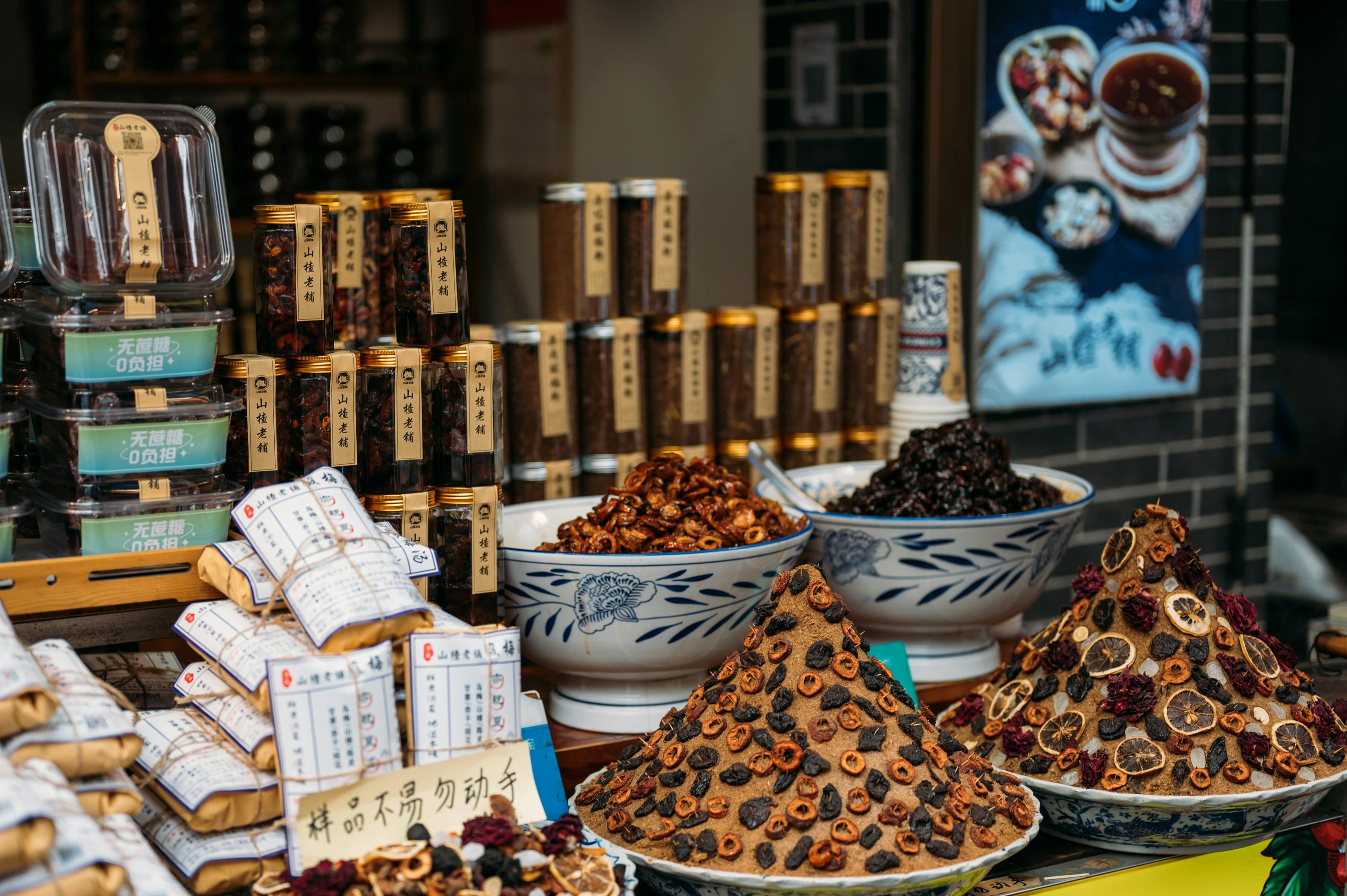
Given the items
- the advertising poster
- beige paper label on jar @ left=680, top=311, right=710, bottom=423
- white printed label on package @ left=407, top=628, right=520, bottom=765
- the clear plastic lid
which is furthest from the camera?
the advertising poster

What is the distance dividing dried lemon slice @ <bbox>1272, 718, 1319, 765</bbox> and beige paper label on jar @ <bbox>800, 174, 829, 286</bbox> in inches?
34.7

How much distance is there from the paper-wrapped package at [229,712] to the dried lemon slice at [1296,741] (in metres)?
0.86

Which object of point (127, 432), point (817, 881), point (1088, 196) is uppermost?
point (1088, 196)

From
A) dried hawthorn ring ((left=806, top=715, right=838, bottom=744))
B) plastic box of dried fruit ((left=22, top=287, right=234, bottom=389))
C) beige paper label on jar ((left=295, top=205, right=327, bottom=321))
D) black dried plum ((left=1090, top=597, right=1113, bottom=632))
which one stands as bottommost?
dried hawthorn ring ((left=806, top=715, right=838, bottom=744))

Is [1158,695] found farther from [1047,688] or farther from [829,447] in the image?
[829,447]

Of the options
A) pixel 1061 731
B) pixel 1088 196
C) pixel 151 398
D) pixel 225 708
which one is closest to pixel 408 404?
pixel 151 398

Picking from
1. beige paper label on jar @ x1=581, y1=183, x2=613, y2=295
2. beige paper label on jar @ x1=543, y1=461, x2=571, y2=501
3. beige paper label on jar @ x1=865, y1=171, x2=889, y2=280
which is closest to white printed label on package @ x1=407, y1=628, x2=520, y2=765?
beige paper label on jar @ x1=543, y1=461, x2=571, y2=501

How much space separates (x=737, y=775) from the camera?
1005mm

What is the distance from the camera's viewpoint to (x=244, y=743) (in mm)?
938

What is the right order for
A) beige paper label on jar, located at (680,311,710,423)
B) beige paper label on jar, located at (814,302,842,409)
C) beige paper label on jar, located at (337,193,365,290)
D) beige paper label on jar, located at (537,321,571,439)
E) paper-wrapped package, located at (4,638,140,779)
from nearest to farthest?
paper-wrapped package, located at (4,638,140,779) < beige paper label on jar, located at (337,193,365,290) < beige paper label on jar, located at (537,321,571,439) < beige paper label on jar, located at (680,311,710,423) < beige paper label on jar, located at (814,302,842,409)

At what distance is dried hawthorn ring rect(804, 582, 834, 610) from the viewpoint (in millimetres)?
1062

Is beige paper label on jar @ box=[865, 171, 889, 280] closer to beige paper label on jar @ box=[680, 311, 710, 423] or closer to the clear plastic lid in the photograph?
beige paper label on jar @ box=[680, 311, 710, 423]

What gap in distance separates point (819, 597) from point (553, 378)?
625mm

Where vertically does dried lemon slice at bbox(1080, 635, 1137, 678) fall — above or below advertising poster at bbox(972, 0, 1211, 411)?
below
